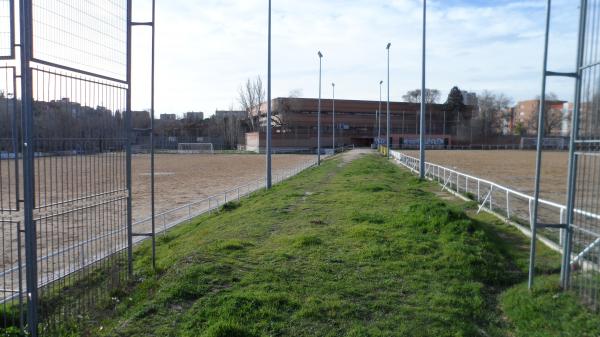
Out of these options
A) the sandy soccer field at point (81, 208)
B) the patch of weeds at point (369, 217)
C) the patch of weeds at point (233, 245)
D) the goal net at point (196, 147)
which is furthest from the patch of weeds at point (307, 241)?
the goal net at point (196, 147)

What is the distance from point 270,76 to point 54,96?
59.1 ft

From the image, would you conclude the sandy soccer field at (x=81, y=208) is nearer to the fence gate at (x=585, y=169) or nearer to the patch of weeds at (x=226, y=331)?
the patch of weeds at (x=226, y=331)

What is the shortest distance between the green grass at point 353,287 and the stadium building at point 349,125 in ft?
302

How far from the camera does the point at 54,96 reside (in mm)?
5254

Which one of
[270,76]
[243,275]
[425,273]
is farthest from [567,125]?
[270,76]

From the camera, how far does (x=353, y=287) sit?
6211mm

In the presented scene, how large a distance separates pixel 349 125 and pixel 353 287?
104151 mm

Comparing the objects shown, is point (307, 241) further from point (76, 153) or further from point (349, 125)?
point (349, 125)

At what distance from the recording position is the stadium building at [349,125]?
341 feet

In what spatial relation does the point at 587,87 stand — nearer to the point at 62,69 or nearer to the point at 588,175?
the point at 588,175

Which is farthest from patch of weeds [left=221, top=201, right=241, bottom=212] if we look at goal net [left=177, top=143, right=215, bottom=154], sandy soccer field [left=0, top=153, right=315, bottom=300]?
goal net [left=177, top=143, right=215, bottom=154]

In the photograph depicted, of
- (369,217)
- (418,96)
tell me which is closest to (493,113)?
(418,96)

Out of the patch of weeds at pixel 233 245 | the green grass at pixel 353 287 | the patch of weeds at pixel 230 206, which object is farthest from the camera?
the patch of weeds at pixel 230 206

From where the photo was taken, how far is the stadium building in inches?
4090
